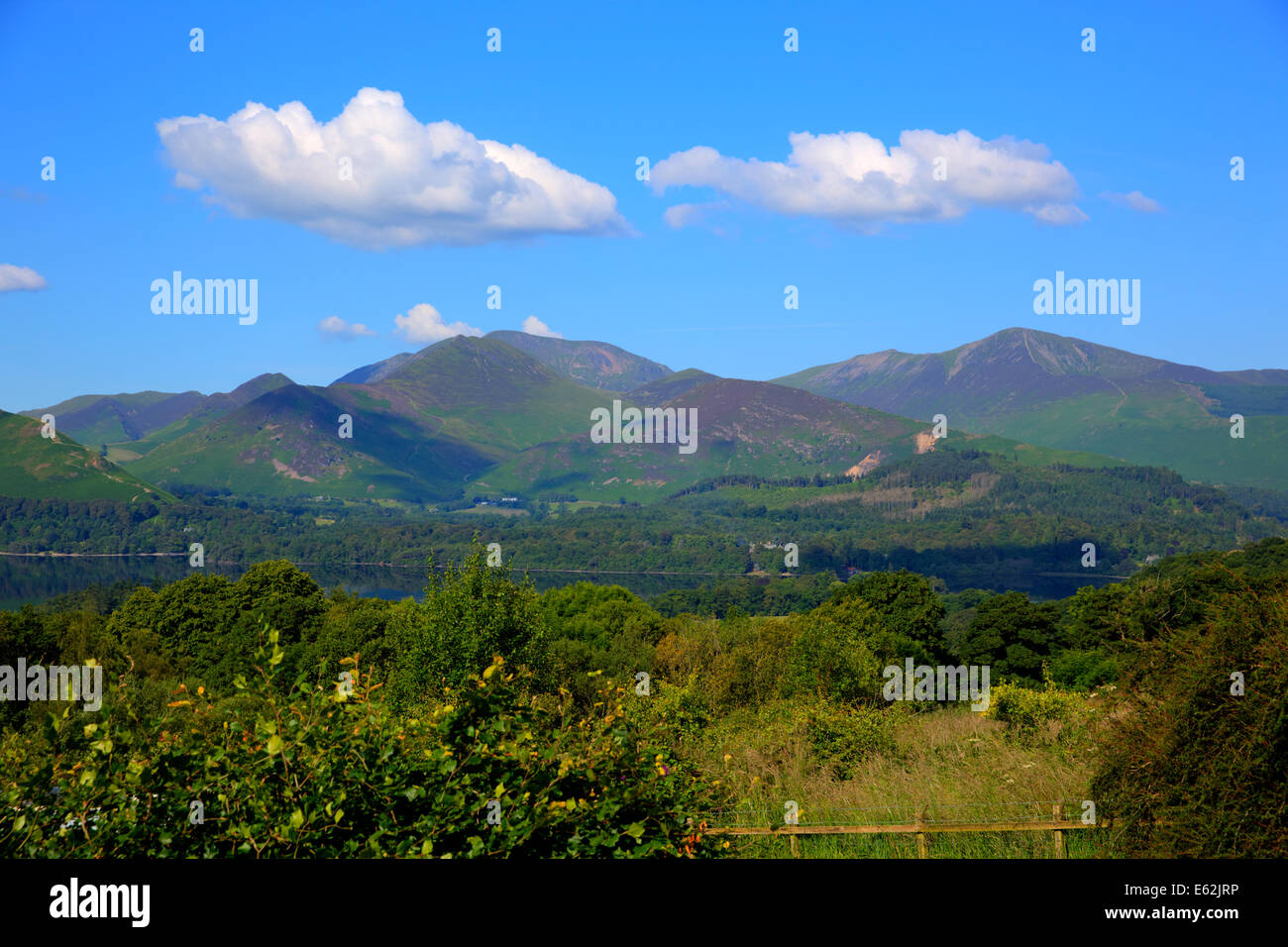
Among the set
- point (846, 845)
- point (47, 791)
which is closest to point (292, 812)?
point (47, 791)

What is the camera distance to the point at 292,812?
4531mm

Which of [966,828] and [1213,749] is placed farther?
[966,828]

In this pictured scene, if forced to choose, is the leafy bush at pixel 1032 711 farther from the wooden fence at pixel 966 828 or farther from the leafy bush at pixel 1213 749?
the leafy bush at pixel 1213 749

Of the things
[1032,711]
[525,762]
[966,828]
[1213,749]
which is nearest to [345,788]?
[525,762]

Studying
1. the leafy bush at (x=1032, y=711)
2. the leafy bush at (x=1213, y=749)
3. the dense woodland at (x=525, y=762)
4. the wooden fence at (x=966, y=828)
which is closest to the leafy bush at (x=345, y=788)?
the dense woodland at (x=525, y=762)

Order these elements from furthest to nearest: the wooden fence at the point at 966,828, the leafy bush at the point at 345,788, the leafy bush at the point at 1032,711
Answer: the leafy bush at the point at 1032,711
the wooden fence at the point at 966,828
the leafy bush at the point at 345,788

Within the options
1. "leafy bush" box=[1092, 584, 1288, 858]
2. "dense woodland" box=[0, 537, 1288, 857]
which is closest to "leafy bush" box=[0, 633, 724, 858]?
"dense woodland" box=[0, 537, 1288, 857]

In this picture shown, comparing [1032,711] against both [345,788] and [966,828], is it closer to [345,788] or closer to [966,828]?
[966,828]

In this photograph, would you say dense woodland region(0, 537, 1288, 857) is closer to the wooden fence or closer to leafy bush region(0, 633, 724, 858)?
leafy bush region(0, 633, 724, 858)
